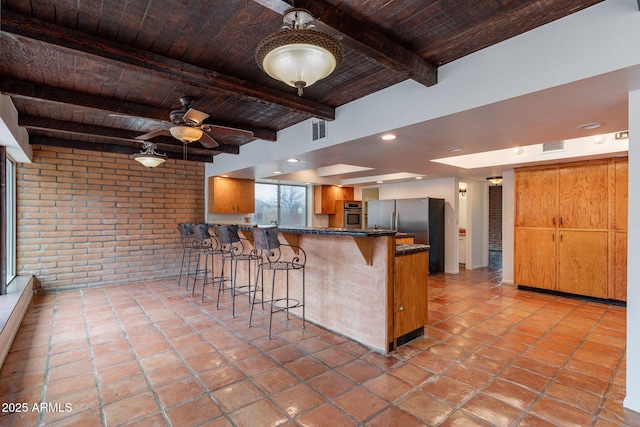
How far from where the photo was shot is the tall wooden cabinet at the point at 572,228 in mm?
4207

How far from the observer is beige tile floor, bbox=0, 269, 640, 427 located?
1.93 m

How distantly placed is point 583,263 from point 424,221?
2511mm

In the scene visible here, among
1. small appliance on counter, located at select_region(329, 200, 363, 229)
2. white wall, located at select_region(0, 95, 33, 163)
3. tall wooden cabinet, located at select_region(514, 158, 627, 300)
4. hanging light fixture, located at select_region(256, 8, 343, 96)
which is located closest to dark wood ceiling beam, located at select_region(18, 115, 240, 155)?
white wall, located at select_region(0, 95, 33, 163)

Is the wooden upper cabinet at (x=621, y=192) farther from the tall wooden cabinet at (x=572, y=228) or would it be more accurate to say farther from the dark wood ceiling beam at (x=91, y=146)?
the dark wood ceiling beam at (x=91, y=146)

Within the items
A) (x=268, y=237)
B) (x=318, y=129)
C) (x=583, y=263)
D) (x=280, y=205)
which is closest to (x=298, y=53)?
(x=268, y=237)

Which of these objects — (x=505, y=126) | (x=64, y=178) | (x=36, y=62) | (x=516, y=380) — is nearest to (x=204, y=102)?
(x=36, y=62)

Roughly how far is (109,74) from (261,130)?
190 centimetres

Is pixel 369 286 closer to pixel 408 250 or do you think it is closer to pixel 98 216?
pixel 408 250

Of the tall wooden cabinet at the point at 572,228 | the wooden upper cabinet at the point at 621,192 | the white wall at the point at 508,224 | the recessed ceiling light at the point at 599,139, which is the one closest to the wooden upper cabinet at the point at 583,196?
the tall wooden cabinet at the point at 572,228

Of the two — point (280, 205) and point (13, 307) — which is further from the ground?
point (280, 205)

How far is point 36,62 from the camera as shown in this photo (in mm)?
2449

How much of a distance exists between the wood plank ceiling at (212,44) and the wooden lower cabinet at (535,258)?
3813 millimetres

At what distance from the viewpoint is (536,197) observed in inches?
194

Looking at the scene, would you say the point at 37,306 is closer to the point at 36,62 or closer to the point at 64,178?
the point at 64,178
